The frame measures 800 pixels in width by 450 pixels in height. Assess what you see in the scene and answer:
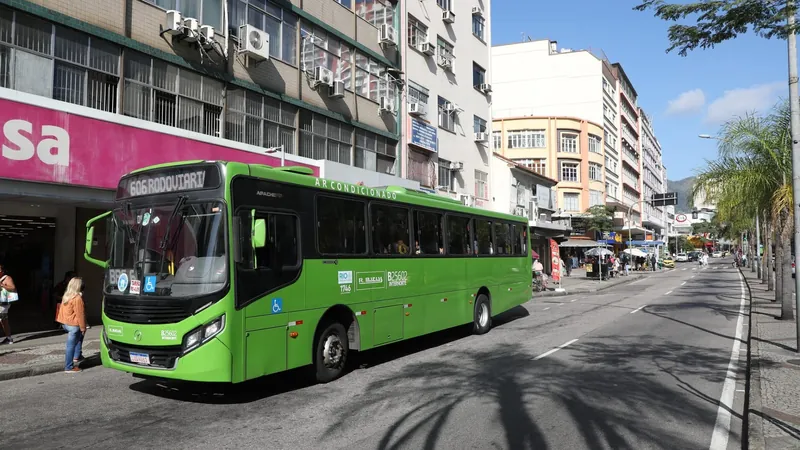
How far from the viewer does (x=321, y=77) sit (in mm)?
20625

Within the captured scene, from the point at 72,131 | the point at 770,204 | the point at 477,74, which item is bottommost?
the point at 770,204

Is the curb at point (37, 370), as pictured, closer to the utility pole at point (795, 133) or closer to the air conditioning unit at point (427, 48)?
the utility pole at point (795, 133)

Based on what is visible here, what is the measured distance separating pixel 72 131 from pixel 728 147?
1697 centimetres

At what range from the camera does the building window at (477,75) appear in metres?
35.2

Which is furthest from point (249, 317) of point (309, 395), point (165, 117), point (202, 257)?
point (165, 117)

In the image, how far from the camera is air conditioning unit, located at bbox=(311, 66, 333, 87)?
20625 mm

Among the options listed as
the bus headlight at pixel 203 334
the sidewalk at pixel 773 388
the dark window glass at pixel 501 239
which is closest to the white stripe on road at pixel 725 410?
the sidewalk at pixel 773 388

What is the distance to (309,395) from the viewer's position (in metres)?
7.64

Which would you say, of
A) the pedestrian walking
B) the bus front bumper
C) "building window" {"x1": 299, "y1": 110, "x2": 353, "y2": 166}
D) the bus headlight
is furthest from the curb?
"building window" {"x1": 299, "y1": 110, "x2": 353, "y2": 166}

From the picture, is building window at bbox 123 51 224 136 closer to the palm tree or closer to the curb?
the curb

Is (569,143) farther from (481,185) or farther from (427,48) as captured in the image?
(427,48)

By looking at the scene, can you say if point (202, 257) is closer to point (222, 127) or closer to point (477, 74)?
point (222, 127)

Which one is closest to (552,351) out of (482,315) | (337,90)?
(482,315)

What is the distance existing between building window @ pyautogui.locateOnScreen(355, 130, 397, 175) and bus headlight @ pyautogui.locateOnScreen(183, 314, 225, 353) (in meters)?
17.5
